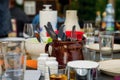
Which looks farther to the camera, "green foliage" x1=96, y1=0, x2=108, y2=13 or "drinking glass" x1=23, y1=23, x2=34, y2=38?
"green foliage" x1=96, y1=0, x2=108, y2=13

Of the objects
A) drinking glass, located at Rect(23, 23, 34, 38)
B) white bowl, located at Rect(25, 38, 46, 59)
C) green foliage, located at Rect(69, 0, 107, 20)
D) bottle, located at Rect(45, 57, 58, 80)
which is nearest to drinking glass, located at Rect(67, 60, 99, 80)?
bottle, located at Rect(45, 57, 58, 80)

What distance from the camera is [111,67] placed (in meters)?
1.35

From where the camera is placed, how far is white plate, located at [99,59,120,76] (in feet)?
4.17

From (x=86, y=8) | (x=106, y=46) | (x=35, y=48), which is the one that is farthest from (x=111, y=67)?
(x=86, y=8)

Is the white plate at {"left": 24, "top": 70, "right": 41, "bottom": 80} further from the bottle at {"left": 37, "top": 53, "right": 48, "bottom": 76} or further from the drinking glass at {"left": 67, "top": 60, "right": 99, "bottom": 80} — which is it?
the drinking glass at {"left": 67, "top": 60, "right": 99, "bottom": 80}

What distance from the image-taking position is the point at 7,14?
11.3 ft

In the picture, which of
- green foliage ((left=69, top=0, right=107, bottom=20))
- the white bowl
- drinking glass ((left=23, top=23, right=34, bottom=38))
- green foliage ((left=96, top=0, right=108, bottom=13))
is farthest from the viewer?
green foliage ((left=69, top=0, right=107, bottom=20))

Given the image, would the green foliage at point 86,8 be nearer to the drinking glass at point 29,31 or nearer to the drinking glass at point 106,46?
the drinking glass at point 29,31

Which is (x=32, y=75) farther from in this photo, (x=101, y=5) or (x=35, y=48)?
(x=101, y=5)

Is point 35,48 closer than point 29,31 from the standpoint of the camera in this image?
Yes

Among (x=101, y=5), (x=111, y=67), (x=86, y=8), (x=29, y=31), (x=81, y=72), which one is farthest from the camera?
(x=86, y=8)

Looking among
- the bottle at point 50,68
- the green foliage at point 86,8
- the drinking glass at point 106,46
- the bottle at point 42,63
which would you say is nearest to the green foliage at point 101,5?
the green foliage at point 86,8

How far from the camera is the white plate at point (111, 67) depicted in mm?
1272

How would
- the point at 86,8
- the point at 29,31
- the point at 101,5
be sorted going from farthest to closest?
the point at 86,8
the point at 101,5
the point at 29,31
